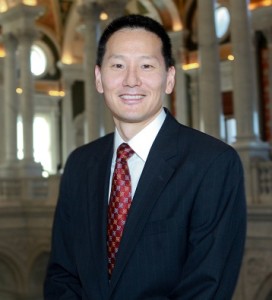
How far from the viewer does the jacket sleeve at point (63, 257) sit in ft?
8.33

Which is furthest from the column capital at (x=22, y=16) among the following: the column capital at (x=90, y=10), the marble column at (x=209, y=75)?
the marble column at (x=209, y=75)

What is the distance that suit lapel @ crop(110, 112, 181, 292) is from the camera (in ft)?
7.65

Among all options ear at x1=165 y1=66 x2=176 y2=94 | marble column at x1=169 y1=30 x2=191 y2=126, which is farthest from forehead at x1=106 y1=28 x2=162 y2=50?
marble column at x1=169 y1=30 x2=191 y2=126

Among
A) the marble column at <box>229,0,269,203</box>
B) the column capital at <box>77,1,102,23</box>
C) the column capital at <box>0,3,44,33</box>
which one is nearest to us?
the marble column at <box>229,0,269,203</box>

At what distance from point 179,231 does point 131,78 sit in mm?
Result: 507

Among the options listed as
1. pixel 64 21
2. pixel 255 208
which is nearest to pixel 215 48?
pixel 255 208

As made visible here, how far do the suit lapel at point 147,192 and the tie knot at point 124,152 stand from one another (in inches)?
3.4

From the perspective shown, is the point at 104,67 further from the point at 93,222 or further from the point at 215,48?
the point at 215,48

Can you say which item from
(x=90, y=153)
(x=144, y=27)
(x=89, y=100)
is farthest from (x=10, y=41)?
(x=144, y=27)

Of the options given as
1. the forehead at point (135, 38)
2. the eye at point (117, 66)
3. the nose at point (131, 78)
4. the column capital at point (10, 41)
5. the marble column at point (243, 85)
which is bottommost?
the nose at point (131, 78)

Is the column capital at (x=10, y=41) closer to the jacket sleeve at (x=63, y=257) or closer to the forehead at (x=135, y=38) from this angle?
the jacket sleeve at (x=63, y=257)

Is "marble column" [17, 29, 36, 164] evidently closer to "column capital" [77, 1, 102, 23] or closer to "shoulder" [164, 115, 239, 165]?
"column capital" [77, 1, 102, 23]

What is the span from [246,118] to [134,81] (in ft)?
33.2

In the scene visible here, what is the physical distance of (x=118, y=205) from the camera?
2.45 m
